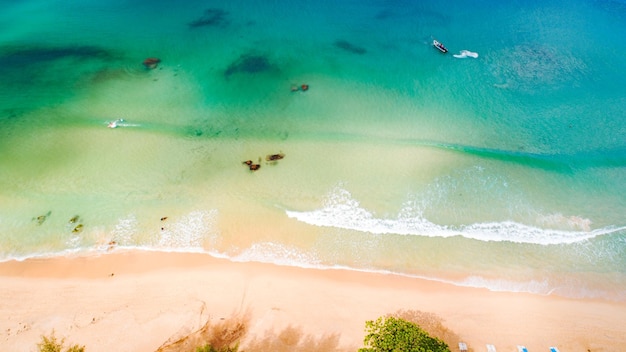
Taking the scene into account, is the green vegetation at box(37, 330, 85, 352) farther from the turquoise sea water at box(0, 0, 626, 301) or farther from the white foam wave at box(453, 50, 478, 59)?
the white foam wave at box(453, 50, 478, 59)

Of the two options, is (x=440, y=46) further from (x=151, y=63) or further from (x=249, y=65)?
(x=151, y=63)

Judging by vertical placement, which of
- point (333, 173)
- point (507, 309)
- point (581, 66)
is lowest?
point (507, 309)

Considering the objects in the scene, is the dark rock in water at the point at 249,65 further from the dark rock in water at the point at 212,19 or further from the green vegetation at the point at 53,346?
the green vegetation at the point at 53,346

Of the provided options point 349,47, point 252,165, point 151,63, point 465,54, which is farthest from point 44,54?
point 465,54

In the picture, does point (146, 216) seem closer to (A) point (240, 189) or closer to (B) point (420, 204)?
(A) point (240, 189)

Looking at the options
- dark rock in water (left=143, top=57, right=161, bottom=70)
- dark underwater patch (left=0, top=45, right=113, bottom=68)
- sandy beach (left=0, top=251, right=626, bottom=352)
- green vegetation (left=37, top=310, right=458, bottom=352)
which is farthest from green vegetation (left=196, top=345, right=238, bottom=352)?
dark underwater patch (left=0, top=45, right=113, bottom=68)

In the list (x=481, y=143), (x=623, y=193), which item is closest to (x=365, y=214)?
(x=481, y=143)
